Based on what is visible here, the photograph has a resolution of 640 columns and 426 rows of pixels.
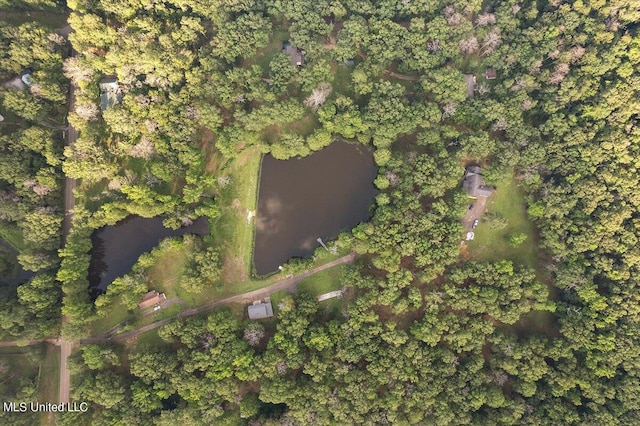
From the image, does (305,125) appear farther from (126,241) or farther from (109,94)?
(126,241)

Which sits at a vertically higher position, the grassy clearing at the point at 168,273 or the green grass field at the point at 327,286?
the grassy clearing at the point at 168,273

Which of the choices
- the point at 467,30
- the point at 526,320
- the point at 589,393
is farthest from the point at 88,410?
the point at 467,30

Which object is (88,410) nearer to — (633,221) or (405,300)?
(405,300)

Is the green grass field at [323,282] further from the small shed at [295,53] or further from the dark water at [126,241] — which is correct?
the small shed at [295,53]

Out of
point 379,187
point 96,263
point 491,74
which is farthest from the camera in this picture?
point 491,74

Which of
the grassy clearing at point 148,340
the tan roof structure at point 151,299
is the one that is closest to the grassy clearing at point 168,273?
the tan roof structure at point 151,299

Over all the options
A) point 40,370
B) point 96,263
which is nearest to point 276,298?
point 96,263
